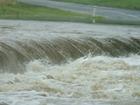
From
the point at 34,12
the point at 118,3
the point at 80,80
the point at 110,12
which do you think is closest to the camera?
the point at 80,80

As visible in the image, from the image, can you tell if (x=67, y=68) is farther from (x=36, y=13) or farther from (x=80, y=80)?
(x=36, y=13)

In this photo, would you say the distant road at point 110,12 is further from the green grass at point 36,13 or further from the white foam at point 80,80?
the white foam at point 80,80

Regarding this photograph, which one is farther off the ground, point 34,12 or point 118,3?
point 34,12

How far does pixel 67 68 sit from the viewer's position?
22188 mm

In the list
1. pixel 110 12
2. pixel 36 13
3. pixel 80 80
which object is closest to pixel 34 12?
pixel 36 13

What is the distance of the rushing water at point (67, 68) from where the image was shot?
1705 cm

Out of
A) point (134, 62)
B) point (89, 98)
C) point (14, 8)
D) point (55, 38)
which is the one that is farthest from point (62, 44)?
point (14, 8)

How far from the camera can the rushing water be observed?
55.9ft

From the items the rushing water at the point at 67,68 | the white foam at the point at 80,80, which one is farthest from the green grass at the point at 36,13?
the white foam at the point at 80,80

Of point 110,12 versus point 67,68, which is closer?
point 67,68

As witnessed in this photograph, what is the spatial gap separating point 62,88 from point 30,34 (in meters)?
10.4

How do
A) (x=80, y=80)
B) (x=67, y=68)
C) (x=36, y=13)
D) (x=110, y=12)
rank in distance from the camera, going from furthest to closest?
(x=110, y=12) → (x=36, y=13) → (x=67, y=68) → (x=80, y=80)

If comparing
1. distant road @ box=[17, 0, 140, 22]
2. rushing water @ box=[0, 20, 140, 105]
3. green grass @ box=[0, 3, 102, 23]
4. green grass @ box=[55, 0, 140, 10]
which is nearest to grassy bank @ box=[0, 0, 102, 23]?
green grass @ box=[0, 3, 102, 23]

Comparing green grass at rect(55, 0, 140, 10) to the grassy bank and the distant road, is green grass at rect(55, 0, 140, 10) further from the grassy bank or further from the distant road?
the grassy bank
